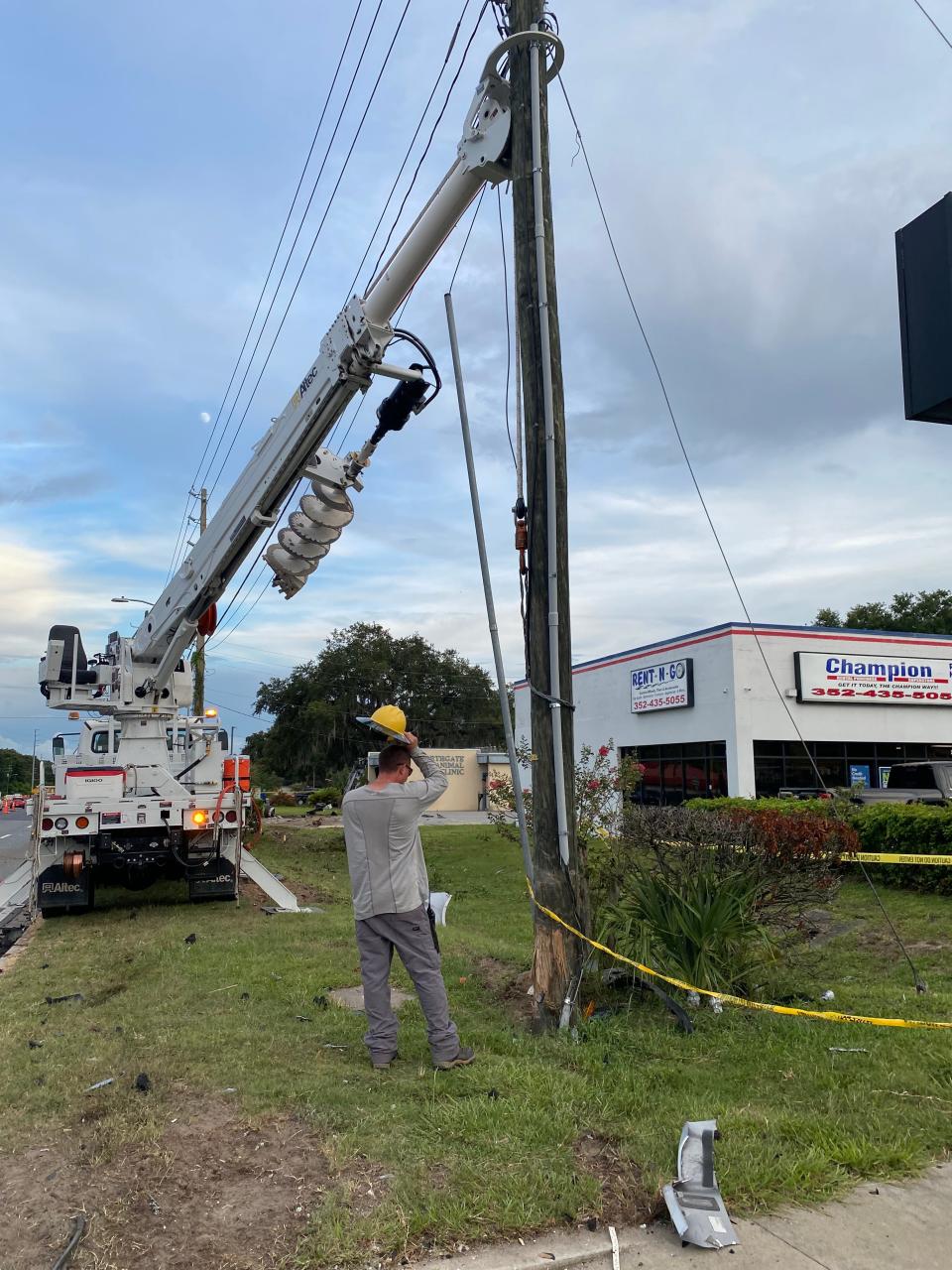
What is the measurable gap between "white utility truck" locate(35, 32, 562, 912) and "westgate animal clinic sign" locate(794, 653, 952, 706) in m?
14.3

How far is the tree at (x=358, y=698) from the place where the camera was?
62062 mm

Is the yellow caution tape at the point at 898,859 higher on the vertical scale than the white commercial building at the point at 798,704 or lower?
lower

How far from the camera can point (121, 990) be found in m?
7.01

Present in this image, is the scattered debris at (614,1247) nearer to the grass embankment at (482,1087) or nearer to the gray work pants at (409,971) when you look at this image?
the grass embankment at (482,1087)

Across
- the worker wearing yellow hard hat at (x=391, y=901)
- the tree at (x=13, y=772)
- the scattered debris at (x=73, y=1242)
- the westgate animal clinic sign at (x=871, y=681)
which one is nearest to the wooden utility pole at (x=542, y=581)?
the worker wearing yellow hard hat at (x=391, y=901)

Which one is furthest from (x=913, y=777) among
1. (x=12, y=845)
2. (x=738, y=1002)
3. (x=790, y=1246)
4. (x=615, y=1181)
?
(x=12, y=845)

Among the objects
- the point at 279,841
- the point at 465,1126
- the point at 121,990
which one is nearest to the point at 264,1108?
the point at 465,1126

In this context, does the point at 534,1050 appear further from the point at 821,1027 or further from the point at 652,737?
the point at 652,737

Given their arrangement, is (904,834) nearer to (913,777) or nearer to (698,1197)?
(913,777)

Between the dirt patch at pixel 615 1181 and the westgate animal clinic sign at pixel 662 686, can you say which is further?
the westgate animal clinic sign at pixel 662 686

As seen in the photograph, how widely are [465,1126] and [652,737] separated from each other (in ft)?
73.6

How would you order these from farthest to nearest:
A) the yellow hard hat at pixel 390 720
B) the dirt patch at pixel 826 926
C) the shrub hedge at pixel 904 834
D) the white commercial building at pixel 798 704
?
1. the white commercial building at pixel 798 704
2. the shrub hedge at pixel 904 834
3. the dirt patch at pixel 826 926
4. the yellow hard hat at pixel 390 720

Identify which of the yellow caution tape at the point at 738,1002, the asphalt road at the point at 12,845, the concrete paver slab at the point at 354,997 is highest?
the yellow caution tape at the point at 738,1002

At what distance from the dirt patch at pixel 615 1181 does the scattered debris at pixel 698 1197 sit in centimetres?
10
